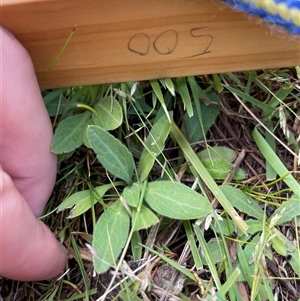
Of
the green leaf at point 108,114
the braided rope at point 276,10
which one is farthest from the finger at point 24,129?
the braided rope at point 276,10

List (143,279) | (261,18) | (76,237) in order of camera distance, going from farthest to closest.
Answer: (76,237), (143,279), (261,18)

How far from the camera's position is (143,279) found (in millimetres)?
868

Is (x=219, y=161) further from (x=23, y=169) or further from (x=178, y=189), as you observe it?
(x=23, y=169)

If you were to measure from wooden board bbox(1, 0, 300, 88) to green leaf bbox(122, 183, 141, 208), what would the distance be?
204mm

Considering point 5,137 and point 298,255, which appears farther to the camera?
point 298,255

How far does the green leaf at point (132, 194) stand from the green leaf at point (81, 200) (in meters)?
0.03

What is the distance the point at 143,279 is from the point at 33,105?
13.6 inches

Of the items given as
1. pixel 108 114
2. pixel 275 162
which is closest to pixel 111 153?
pixel 108 114

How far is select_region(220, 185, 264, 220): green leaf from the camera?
37.6 inches

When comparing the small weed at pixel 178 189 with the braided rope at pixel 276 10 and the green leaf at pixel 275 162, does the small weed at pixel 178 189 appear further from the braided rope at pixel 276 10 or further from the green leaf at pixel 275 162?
the braided rope at pixel 276 10

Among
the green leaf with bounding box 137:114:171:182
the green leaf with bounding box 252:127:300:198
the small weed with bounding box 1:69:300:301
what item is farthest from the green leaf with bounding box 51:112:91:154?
the green leaf with bounding box 252:127:300:198

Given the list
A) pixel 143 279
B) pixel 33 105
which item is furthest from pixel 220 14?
pixel 143 279

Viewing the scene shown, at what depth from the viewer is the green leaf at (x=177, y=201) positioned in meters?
0.89

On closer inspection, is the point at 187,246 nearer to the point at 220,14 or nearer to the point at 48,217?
the point at 48,217
